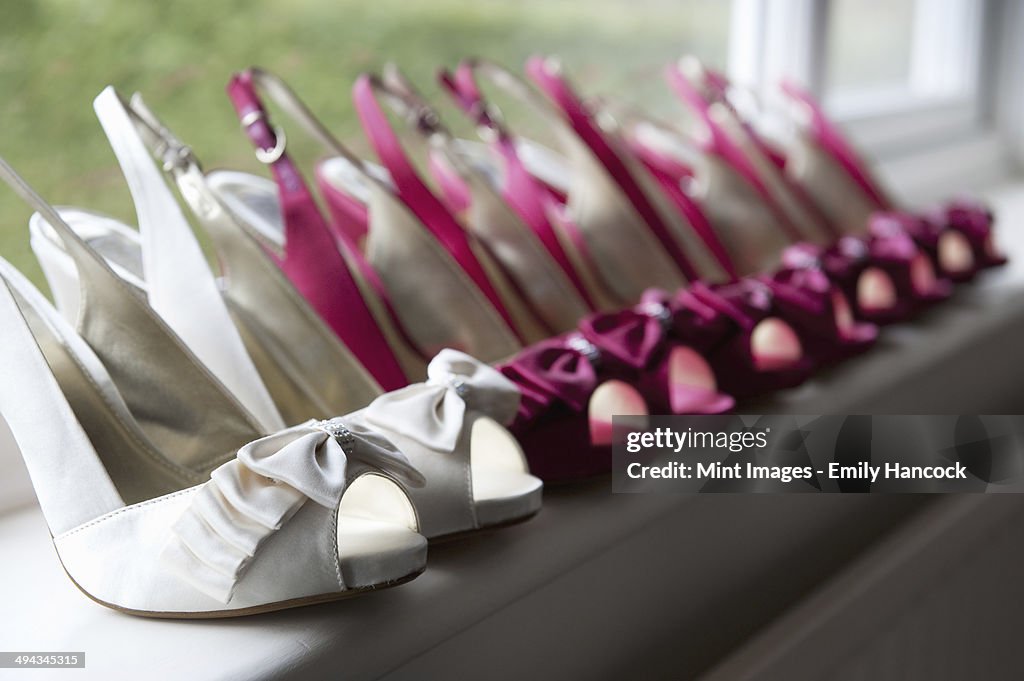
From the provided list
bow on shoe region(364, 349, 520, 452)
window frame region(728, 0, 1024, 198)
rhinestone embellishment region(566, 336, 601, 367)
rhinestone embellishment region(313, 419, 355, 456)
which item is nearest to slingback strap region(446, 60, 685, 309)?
rhinestone embellishment region(566, 336, 601, 367)

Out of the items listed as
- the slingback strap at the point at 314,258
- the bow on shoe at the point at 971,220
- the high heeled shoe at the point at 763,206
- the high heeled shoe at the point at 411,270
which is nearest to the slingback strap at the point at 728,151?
the high heeled shoe at the point at 763,206

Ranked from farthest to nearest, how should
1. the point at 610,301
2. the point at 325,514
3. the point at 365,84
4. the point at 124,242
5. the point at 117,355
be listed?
the point at 610,301
the point at 365,84
the point at 124,242
the point at 117,355
the point at 325,514

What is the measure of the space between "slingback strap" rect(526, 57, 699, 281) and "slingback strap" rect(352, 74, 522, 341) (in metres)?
0.22

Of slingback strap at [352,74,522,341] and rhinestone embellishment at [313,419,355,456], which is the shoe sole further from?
slingback strap at [352,74,522,341]

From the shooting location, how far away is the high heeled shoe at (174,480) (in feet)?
1.59

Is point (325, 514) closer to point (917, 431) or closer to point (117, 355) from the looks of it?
point (117, 355)

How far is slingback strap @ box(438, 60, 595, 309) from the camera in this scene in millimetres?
924

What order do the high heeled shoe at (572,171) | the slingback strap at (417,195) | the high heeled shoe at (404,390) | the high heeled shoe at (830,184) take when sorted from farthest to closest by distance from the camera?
the high heeled shoe at (830,184)
the high heeled shoe at (572,171)
the slingback strap at (417,195)
the high heeled shoe at (404,390)

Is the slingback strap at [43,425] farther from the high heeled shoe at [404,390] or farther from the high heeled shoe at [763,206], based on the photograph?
the high heeled shoe at [763,206]

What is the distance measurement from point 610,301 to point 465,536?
434 mm

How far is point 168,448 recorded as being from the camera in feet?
1.97

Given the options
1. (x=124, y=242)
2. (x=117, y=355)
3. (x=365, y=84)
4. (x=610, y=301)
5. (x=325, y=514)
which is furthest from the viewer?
(x=610, y=301)

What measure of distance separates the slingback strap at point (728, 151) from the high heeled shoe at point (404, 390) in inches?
24.0

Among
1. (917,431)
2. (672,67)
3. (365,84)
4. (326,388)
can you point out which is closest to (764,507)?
(917,431)
